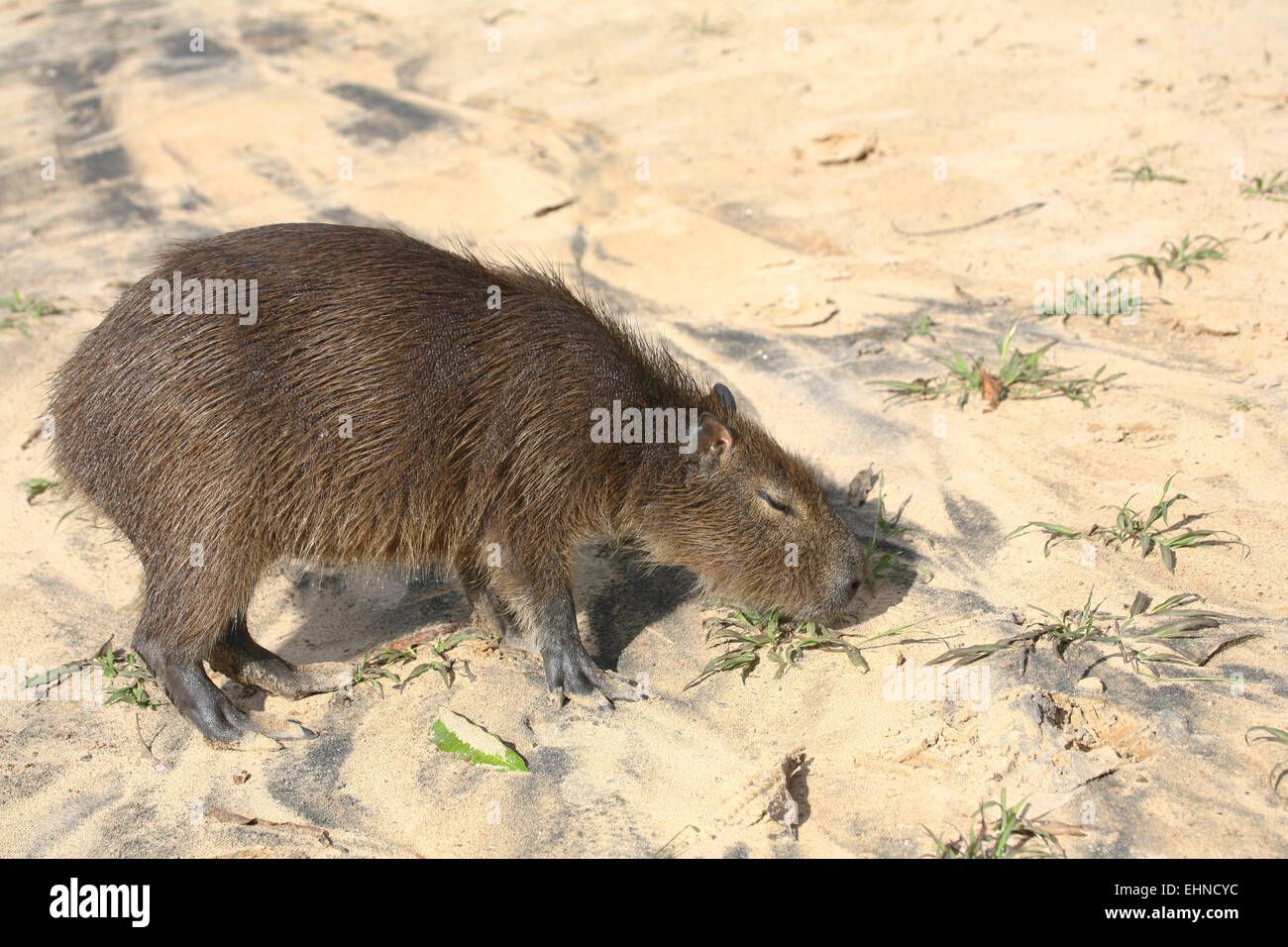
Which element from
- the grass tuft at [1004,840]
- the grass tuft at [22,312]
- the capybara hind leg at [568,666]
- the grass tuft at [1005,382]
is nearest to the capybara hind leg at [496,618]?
the capybara hind leg at [568,666]

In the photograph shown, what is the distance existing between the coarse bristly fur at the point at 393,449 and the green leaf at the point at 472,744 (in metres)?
0.39

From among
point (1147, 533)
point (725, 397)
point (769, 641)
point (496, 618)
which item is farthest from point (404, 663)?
point (1147, 533)

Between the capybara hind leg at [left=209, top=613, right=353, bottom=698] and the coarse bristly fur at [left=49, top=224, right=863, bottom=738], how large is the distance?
103mm

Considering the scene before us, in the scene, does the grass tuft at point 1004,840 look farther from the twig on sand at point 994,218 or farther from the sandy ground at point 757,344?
the twig on sand at point 994,218

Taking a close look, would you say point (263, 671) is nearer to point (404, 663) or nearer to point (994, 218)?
point (404, 663)

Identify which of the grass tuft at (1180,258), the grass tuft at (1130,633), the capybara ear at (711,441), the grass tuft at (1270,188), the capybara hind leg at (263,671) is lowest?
the capybara hind leg at (263,671)

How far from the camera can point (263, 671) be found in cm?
399

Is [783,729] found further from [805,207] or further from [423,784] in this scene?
[805,207]

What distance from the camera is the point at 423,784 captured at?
344 centimetres

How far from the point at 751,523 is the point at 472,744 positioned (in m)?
1.31

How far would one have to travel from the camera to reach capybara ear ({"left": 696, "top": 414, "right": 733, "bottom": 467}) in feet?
13.2

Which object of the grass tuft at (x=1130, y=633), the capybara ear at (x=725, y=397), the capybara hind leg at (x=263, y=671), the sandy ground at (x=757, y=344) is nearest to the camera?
the sandy ground at (x=757, y=344)

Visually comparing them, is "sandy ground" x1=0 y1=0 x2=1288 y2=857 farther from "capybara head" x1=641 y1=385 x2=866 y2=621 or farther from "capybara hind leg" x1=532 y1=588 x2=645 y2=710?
"capybara head" x1=641 y1=385 x2=866 y2=621

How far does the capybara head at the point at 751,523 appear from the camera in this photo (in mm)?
4016
